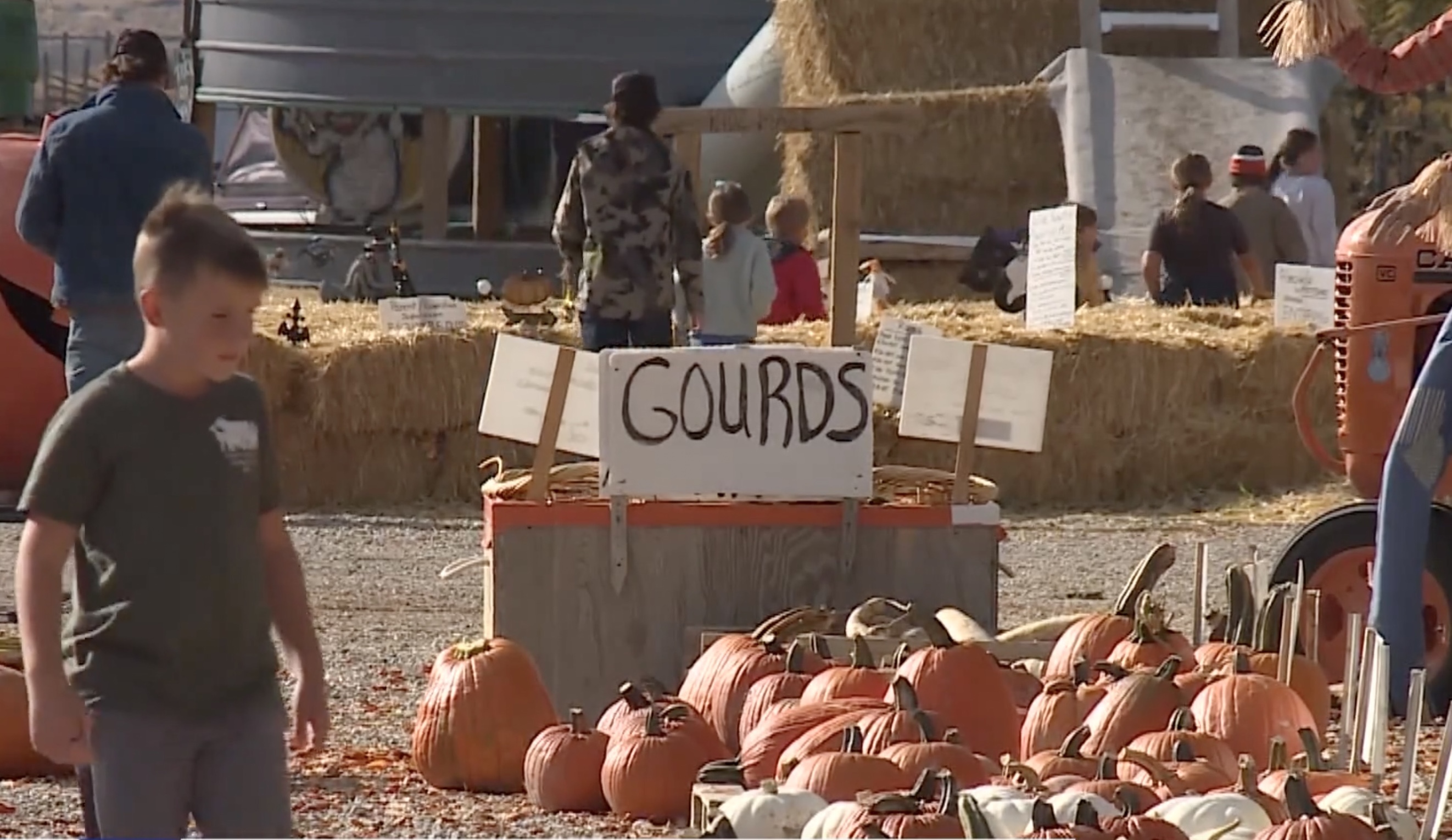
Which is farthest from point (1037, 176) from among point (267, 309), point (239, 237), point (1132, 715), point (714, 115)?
point (239, 237)

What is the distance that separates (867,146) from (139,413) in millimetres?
16129

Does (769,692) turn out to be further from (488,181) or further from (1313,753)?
(488,181)

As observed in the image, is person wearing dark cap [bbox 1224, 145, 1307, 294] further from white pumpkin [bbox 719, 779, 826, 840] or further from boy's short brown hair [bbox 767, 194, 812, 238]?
white pumpkin [bbox 719, 779, 826, 840]

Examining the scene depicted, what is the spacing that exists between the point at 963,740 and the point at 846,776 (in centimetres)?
82

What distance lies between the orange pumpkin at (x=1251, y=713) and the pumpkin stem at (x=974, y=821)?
1.64m

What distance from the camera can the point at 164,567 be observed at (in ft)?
13.1

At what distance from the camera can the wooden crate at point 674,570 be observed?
285 inches

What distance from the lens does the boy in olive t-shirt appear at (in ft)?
12.9

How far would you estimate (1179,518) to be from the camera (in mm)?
12250

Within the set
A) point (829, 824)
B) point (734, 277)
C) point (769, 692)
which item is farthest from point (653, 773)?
point (734, 277)

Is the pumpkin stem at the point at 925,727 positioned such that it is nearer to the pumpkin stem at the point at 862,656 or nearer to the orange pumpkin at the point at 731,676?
the pumpkin stem at the point at 862,656

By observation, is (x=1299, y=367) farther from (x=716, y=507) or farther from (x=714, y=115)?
(x=716, y=507)

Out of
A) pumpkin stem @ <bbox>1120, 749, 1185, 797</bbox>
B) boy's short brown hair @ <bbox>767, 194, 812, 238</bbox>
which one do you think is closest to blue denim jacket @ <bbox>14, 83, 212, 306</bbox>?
pumpkin stem @ <bbox>1120, 749, 1185, 797</bbox>

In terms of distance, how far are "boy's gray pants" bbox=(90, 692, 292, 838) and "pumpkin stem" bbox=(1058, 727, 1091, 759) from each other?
186cm
